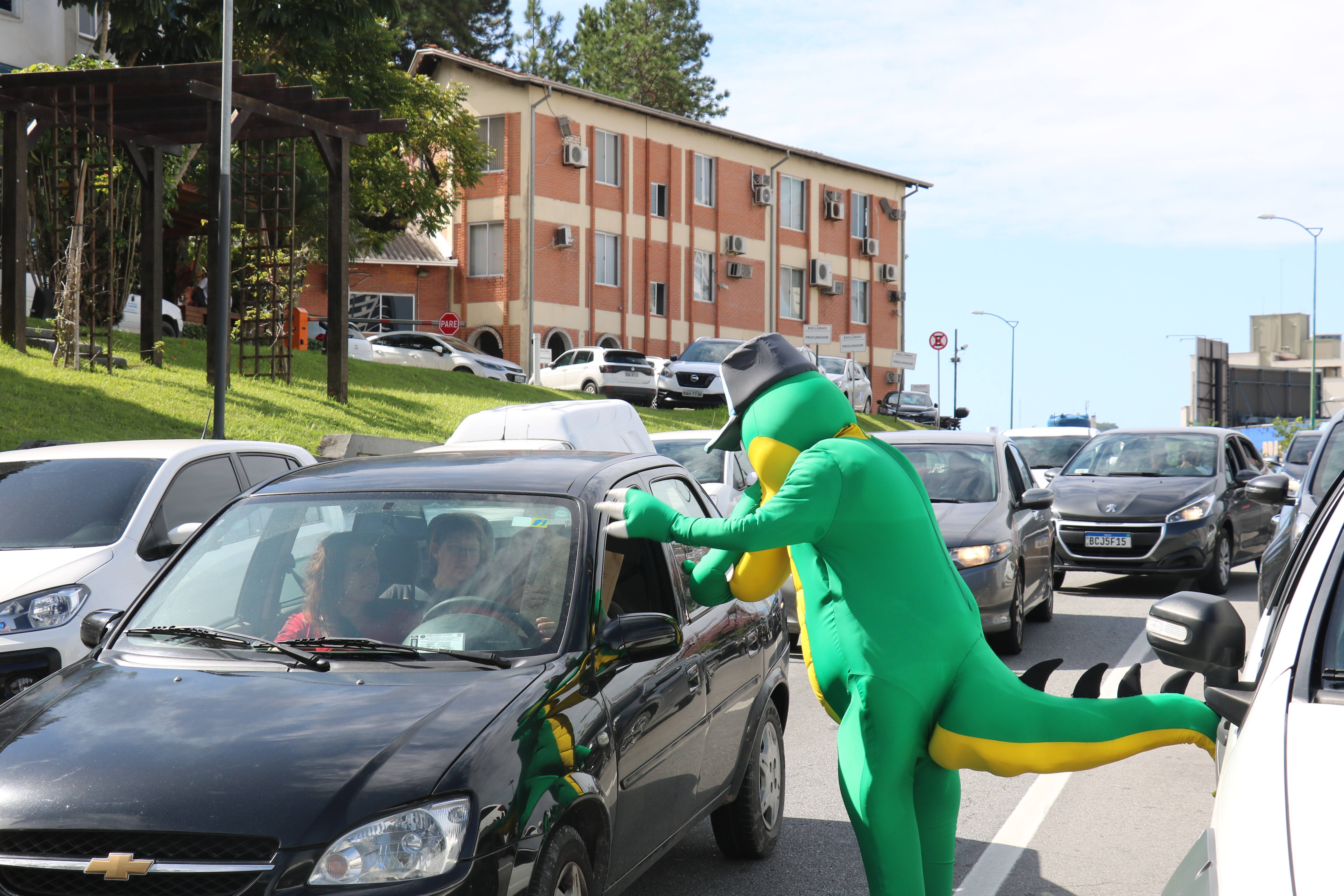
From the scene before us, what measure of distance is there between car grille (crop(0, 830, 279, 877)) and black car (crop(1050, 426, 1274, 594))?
12.0m

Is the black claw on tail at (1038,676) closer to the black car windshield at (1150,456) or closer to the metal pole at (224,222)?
the black car windshield at (1150,456)

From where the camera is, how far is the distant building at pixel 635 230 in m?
44.2

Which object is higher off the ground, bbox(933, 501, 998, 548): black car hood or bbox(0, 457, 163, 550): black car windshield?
bbox(0, 457, 163, 550): black car windshield

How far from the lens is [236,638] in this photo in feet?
13.1

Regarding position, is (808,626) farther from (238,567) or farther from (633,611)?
(238,567)

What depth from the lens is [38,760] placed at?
129 inches

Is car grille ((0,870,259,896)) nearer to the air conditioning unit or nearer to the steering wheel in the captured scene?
the steering wheel

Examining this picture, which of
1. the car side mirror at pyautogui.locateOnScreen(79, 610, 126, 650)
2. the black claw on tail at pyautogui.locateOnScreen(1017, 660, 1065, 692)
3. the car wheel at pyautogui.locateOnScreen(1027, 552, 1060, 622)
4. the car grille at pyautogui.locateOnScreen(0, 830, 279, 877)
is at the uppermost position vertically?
the black claw on tail at pyautogui.locateOnScreen(1017, 660, 1065, 692)

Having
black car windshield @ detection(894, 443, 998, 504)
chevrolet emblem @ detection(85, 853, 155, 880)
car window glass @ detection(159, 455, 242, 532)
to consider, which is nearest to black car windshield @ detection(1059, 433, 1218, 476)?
black car windshield @ detection(894, 443, 998, 504)

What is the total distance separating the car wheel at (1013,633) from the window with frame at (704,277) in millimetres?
39462

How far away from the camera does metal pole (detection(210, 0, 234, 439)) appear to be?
52.8 ft

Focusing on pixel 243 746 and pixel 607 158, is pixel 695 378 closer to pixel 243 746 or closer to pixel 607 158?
pixel 607 158

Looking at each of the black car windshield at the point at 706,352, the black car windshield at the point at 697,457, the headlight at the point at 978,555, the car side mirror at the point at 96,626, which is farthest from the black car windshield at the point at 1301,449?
the black car windshield at the point at 706,352

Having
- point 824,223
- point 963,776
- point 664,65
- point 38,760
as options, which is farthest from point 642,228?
point 38,760
